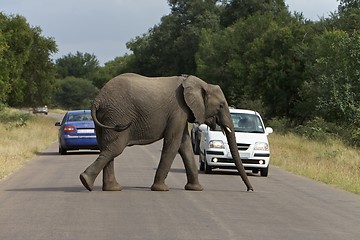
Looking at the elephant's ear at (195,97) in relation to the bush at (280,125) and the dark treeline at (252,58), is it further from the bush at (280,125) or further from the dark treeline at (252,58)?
the bush at (280,125)

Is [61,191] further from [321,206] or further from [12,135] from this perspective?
[12,135]

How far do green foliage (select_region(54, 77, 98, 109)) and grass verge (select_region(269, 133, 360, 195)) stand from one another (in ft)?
470

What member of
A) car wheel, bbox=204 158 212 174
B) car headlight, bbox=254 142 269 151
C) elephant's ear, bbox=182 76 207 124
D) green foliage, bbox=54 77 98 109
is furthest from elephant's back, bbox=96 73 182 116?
green foliage, bbox=54 77 98 109

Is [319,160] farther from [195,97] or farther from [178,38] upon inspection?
[178,38]

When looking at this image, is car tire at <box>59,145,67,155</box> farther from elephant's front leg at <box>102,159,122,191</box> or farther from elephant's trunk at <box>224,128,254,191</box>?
elephant's front leg at <box>102,159,122,191</box>

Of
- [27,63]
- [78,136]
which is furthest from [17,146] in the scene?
[27,63]

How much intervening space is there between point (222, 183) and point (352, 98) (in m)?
→ 21.4

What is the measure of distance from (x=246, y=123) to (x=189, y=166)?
6614 millimetres

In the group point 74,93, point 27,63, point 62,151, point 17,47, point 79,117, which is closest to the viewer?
point 62,151

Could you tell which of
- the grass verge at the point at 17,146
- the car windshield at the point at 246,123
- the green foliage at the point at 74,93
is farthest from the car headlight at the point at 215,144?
the green foliage at the point at 74,93

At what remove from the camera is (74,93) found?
186 metres

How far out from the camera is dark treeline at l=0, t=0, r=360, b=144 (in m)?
44.2

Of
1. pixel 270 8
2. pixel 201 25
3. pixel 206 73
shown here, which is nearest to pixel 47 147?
pixel 206 73

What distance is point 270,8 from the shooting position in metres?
95.2
